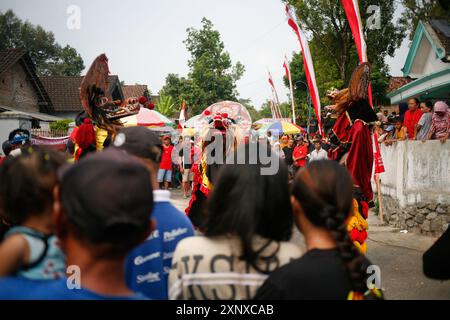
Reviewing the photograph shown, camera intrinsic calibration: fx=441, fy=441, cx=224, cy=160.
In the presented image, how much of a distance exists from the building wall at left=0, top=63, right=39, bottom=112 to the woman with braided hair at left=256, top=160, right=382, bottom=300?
79.9 ft

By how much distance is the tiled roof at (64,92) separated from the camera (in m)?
31.3

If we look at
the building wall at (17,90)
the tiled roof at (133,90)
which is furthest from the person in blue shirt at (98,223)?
the tiled roof at (133,90)

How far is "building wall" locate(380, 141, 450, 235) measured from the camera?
7.20 m

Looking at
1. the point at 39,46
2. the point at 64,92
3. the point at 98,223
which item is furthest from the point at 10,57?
the point at 39,46

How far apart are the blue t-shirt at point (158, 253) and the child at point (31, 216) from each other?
512 millimetres

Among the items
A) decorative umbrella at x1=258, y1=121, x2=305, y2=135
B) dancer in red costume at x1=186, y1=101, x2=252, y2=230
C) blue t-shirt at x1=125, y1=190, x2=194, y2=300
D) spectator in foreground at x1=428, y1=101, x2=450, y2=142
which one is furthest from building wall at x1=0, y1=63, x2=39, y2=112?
blue t-shirt at x1=125, y1=190, x2=194, y2=300

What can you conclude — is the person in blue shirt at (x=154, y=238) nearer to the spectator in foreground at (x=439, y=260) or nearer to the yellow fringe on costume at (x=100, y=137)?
the spectator in foreground at (x=439, y=260)

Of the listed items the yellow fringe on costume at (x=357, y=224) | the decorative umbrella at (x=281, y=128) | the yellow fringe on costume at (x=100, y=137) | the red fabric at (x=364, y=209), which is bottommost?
the yellow fringe on costume at (x=357, y=224)

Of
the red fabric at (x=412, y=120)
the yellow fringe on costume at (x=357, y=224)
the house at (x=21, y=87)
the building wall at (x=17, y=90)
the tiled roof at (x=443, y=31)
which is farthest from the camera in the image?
the building wall at (x=17, y=90)

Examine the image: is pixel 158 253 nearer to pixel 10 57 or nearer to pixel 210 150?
pixel 210 150

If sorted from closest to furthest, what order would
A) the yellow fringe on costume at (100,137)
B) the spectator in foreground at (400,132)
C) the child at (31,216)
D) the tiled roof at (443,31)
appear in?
the child at (31,216)
the yellow fringe on costume at (100,137)
the spectator in foreground at (400,132)
the tiled roof at (443,31)

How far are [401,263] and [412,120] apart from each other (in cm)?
484

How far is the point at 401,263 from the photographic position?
19.7 ft
